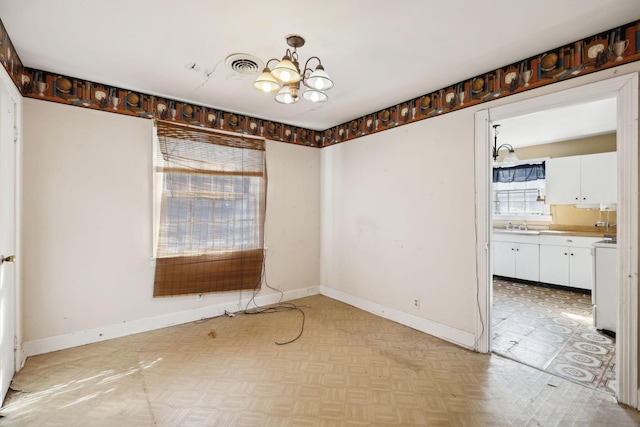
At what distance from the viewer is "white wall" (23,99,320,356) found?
277 cm

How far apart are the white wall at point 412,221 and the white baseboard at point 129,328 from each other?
4.71ft

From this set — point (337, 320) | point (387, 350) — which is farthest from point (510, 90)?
point (337, 320)

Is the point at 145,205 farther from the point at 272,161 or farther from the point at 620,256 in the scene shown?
the point at 620,256

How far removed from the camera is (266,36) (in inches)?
86.9

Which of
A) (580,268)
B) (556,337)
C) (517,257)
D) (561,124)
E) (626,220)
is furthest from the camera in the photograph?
(517,257)

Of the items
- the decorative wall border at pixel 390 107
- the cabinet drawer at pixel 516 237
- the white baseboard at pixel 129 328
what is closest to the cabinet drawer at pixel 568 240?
the cabinet drawer at pixel 516 237

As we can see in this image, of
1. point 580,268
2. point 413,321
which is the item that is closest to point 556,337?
point 413,321

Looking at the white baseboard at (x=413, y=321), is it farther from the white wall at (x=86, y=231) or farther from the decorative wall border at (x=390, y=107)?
the decorative wall border at (x=390, y=107)

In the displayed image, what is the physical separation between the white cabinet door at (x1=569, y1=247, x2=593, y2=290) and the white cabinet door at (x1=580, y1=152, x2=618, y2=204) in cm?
88

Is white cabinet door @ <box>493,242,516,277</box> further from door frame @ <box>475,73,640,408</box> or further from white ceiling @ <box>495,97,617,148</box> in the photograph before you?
door frame @ <box>475,73,640,408</box>

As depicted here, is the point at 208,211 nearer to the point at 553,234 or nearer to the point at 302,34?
the point at 302,34

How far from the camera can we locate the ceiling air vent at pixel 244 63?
236 centimetres

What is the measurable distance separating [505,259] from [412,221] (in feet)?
11.4

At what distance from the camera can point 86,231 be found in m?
3.01
